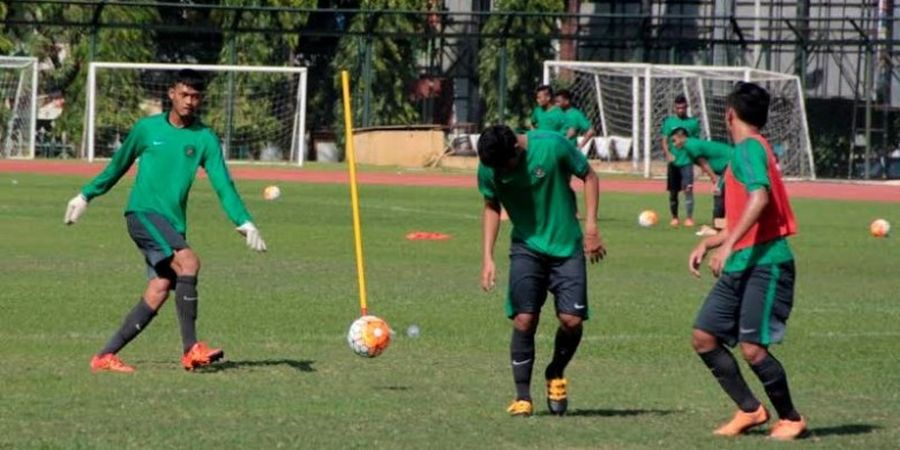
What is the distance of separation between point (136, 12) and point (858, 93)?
2022 cm

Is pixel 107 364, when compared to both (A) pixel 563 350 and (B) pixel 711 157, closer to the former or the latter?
(A) pixel 563 350

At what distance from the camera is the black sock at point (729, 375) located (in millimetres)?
9766

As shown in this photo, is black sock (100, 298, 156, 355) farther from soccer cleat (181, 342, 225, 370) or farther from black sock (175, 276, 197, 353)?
soccer cleat (181, 342, 225, 370)

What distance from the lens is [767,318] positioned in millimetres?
9562

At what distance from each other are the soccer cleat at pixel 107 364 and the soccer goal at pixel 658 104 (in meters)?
35.3

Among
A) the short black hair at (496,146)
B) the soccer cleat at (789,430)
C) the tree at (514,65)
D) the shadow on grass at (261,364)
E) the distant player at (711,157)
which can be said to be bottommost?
the soccer cleat at (789,430)

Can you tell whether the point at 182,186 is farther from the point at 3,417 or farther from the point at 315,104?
the point at 315,104

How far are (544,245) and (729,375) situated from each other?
4.09 feet

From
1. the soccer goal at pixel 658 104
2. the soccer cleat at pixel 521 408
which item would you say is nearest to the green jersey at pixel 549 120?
the soccer cleat at pixel 521 408

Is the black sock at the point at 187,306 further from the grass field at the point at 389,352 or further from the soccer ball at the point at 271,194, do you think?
the soccer ball at the point at 271,194

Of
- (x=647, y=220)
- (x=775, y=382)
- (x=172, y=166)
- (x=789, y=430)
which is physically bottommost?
(x=789, y=430)

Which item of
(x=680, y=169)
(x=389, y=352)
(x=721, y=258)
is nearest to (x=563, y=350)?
(x=721, y=258)

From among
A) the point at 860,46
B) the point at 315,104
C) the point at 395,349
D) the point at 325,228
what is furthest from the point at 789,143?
the point at 395,349

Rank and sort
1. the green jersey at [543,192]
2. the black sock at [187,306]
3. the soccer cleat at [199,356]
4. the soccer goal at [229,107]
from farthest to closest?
the soccer goal at [229,107] < the black sock at [187,306] < the soccer cleat at [199,356] < the green jersey at [543,192]
